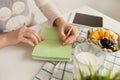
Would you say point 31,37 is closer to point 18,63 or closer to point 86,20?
point 18,63

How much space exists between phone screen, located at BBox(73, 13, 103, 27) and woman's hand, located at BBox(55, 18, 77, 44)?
0.27ft

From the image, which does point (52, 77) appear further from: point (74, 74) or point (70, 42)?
point (70, 42)

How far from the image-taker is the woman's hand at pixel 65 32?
0.76 m

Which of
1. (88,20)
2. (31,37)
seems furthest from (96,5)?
(31,37)

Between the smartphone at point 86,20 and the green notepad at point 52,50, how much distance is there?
0.15 meters

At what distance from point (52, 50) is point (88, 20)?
29 cm

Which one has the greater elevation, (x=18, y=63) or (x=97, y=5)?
(x=97, y=5)

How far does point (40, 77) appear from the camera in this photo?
2.10ft

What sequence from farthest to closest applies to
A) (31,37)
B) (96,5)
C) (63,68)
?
(96,5) < (31,37) < (63,68)

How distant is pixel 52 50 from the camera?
71 cm

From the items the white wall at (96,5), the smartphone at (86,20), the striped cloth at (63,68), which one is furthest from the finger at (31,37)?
the white wall at (96,5)

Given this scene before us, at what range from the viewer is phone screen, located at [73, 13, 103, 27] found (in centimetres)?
89

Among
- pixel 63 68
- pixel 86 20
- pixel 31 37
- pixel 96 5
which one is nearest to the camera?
pixel 63 68

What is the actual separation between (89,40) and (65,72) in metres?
0.16
